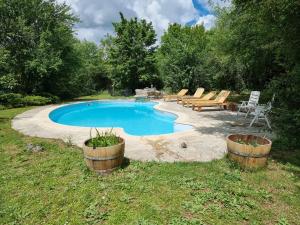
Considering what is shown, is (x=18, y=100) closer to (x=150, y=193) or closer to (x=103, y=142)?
(x=103, y=142)

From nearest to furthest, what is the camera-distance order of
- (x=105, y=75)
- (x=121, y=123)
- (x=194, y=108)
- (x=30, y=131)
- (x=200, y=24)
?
(x=30, y=131)
(x=121, y=123)
(x=194, y=108)
(x=105, y=75)
(x=200, y=24)

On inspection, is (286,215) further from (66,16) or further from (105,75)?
(105,75)

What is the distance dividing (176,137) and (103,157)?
9.82ft

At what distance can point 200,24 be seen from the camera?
40.8m

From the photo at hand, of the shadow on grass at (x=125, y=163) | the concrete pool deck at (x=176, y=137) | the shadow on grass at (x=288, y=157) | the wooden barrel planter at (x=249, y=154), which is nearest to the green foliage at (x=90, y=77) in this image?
the concrete pool deck at (x=176, y=137)

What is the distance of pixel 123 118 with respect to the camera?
14.2 metres

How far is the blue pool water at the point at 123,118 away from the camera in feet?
34.9

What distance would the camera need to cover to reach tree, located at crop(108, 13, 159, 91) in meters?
23.9

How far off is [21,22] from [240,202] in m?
18.7

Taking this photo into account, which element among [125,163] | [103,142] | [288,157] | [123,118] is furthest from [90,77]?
[288,157]

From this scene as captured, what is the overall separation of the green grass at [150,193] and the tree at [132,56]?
19.0m

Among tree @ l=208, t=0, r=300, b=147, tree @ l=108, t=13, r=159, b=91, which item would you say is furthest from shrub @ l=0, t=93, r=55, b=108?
→ tree @ l=208, t=0, r=300, b=147

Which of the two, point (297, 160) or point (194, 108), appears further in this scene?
point (194, 108)

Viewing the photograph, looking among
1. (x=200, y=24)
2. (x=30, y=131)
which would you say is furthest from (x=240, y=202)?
(x=200, y=24)
